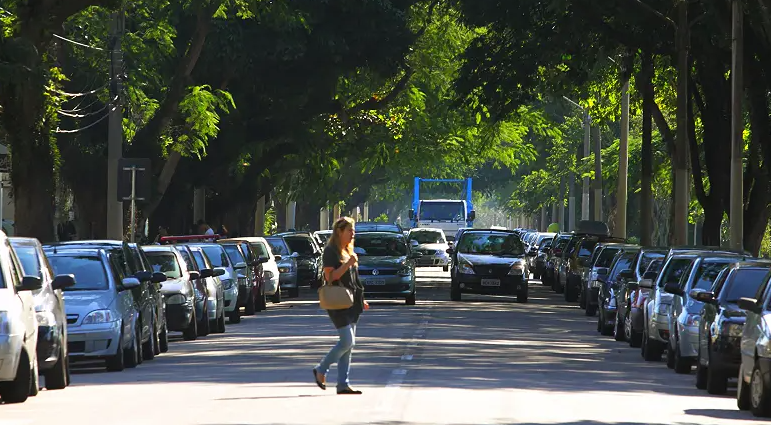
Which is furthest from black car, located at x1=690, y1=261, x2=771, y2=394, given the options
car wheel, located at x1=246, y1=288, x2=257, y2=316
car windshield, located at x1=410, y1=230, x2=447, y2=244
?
car windshield, located at x1=410, y1=230, x2=447, y2=244

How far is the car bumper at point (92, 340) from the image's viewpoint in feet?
69.1

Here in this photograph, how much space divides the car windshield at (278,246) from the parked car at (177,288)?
57.7ft

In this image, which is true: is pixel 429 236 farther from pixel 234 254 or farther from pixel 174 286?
pixel 174 286

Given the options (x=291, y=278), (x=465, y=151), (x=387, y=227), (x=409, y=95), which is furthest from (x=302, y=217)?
(x=291, y=278)

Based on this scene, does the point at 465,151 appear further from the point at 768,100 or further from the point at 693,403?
the point at 693,403

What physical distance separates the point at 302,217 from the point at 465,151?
93.3 feet

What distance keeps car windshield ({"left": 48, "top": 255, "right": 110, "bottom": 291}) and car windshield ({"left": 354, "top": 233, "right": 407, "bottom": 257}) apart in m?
18.1

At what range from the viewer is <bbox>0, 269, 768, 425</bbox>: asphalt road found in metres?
15.2

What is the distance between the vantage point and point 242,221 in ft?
201

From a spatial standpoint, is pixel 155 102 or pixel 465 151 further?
pixel 465 151

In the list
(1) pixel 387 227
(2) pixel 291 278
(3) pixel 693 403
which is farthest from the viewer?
(1) pixel 387 227

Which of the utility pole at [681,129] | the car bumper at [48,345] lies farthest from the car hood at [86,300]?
the utility pole at [681,129]

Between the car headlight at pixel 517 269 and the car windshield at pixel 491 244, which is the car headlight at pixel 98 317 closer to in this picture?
the car headlight at pixel 517 269

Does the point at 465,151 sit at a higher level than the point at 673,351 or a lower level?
higher
